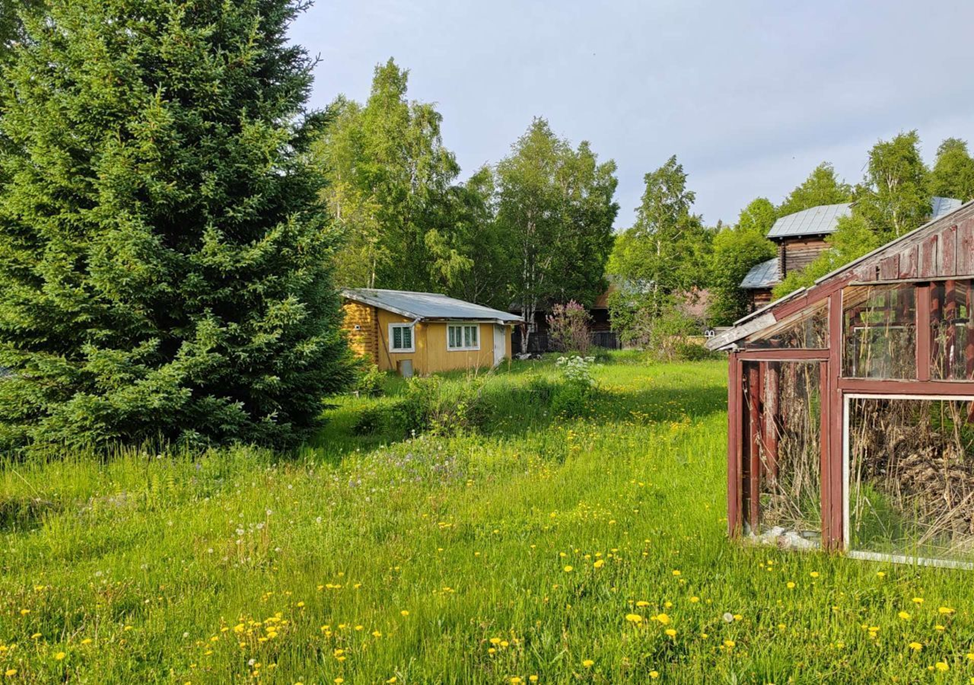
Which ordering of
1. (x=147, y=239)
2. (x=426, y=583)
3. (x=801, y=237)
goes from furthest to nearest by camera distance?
(x=801, y=237) < (x=147, y=239) < (x=426, y=583)

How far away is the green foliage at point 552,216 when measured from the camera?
1577 inches

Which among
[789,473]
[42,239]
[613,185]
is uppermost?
[613,185]

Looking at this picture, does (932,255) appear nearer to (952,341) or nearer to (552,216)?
(952,341)

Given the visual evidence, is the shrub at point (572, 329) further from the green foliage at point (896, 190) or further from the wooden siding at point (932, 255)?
the wooden siding at point (932, 255)

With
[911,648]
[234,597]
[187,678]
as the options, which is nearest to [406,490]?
[234,597]

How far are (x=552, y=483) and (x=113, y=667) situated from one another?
4.99 m

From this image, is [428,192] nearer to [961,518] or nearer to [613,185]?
[613,185]

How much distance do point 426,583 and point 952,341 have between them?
5330 millimetres

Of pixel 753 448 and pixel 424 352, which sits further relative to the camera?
pixel 424 352

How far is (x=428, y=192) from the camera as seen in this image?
3375 cm

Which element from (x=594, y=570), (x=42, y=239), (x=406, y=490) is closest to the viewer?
(x=594, y=570)

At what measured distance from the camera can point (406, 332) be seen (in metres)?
23.4

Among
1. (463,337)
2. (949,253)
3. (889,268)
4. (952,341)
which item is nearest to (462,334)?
(463,337)

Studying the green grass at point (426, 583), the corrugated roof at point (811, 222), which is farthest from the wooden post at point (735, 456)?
the corrugated roof at point (811, 222)
